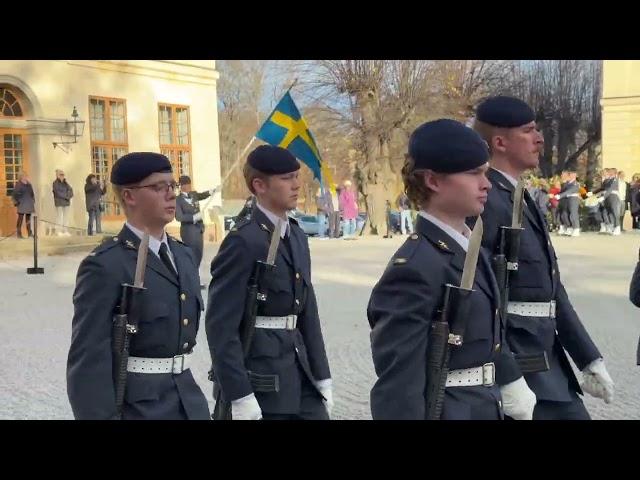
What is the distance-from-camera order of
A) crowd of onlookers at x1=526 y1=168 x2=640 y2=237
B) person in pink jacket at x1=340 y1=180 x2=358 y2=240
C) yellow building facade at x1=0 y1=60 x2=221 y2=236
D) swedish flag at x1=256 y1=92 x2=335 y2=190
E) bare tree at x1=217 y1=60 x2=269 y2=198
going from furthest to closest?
bare tree at x1=217 y1=60 x2=269 y2=198 < person in pink jacket at x1=340 y1=180 x2=358 y2=240 < yellow building facade at x1=0 y1=60 x2=221 y2=236 < crowd of onlookers at x1=526 y1=168 x2=640 y2=237 < swedish flag at x1=256 y1=92 x2=335 y2=190

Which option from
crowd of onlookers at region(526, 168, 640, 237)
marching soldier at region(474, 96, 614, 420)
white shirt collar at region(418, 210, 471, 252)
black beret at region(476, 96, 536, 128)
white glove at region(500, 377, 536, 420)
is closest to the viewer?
white shirt collar at region(418, 210, 471, 252)

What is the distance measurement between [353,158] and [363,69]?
3817 mm

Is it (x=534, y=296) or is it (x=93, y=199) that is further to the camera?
(x=93, y=199)

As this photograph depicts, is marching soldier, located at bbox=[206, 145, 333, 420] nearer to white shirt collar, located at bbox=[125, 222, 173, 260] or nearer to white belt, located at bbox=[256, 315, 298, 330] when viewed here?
white belt, located at bbox=[256, 315, 298, 330]

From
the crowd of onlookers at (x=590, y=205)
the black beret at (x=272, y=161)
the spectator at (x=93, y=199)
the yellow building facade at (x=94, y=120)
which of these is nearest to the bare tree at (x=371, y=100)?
the yellow building facade at (x=94, y=120)

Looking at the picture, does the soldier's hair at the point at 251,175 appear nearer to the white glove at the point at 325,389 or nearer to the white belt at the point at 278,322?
the white belt at the point at 278,322

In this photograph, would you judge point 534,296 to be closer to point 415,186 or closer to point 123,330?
point 415,186

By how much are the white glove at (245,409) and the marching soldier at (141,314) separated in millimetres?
305

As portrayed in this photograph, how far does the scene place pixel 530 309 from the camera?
4051 mm

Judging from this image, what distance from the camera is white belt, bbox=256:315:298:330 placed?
14.4 feet

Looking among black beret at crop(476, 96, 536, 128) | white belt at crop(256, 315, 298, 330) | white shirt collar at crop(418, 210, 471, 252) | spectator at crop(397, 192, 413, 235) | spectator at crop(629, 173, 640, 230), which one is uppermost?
black beret at crop(476, 96, 536, 128)

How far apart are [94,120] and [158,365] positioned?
23.7 m

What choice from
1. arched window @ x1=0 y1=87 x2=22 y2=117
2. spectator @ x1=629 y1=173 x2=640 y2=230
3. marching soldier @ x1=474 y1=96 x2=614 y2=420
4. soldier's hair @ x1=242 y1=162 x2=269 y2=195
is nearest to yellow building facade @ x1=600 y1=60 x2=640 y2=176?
spectator @ x1=629 y1=173 x2=640 y2=230

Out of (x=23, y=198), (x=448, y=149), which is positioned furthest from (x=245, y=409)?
(x=23, y=198)
